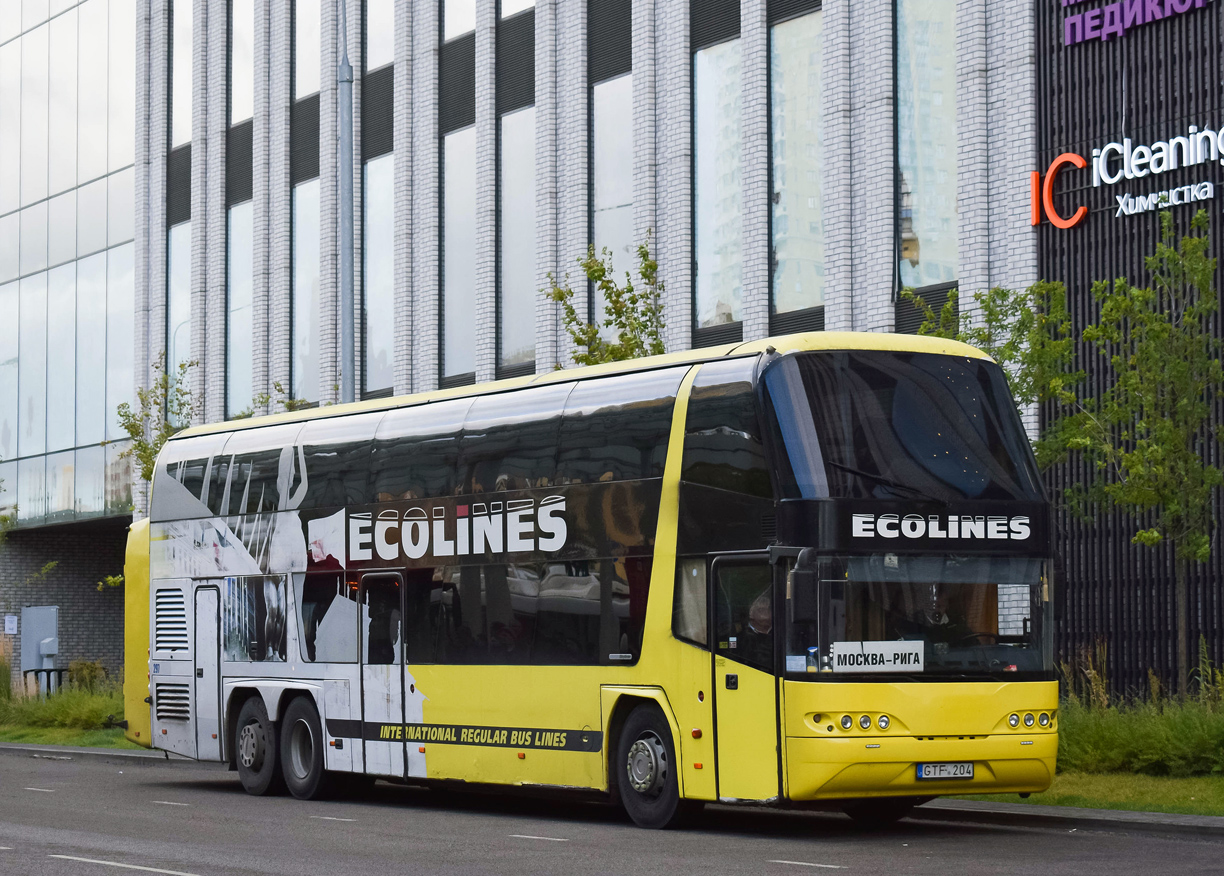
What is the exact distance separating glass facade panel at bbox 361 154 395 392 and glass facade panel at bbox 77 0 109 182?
10814mm

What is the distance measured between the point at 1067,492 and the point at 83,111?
29730 mm

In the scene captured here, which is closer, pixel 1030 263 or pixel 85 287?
pixel 1030 263

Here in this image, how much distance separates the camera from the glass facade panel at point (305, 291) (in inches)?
1423

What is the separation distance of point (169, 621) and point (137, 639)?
3.32 feet

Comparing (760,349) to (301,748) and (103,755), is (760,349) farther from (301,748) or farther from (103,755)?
(103,755)

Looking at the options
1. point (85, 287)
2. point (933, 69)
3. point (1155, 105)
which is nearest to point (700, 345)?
point (933, 69)

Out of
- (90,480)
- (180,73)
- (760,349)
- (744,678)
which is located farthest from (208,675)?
(180,73)

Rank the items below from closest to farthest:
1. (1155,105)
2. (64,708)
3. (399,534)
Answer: (399,534)
(1155,105)
(64,708)

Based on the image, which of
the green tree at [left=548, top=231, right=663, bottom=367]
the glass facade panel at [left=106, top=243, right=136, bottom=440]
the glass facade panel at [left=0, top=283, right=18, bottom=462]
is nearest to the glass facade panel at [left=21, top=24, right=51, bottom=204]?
the glass facade panel at [left=0, top=283, right=18, bottom=462]

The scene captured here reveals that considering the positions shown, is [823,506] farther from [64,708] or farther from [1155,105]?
[64,708]

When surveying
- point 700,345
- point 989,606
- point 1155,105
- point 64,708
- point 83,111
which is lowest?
point 64,708

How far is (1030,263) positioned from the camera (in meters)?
23.8

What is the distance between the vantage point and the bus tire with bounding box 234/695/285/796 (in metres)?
20.7

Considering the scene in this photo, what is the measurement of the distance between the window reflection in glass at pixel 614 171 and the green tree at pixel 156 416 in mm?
7956
